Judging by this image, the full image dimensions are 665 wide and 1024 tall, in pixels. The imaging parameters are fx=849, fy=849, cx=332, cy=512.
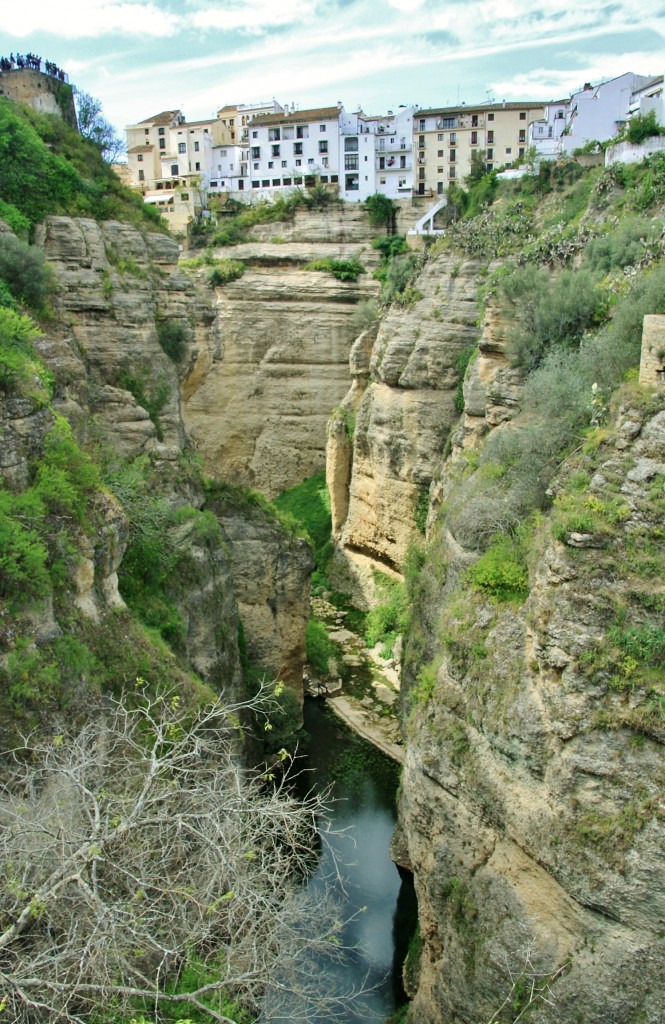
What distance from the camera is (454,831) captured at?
11.4 m

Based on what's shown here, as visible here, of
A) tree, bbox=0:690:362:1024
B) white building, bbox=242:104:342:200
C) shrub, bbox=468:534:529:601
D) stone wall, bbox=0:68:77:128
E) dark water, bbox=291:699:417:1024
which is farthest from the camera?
white building, bbox=242:104:342:200

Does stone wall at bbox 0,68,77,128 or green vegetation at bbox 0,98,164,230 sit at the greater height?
stone wall at bbox 0,68,77,128

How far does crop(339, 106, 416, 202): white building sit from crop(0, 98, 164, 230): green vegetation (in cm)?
2359

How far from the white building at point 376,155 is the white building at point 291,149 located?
0.58 metres

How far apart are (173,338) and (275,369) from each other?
57.1ft

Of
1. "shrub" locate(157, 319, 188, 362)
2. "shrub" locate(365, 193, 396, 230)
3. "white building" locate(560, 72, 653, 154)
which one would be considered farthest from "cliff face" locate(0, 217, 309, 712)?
"shrub" locate(365, 193, 396, 230)

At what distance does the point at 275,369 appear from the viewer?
122ft

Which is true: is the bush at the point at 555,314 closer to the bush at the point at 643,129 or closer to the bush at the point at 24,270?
the bush at the point at 24,270

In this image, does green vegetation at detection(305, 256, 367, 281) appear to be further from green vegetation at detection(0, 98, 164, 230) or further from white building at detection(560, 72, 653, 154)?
green vegetation at detection(0, 98, 164, 230)

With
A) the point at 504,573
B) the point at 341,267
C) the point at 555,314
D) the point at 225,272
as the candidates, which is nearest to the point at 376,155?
the point at 341,267

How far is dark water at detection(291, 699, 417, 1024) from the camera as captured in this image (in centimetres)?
1491

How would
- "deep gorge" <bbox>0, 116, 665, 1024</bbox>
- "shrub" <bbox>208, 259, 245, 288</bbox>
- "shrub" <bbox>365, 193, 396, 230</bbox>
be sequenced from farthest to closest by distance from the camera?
1. "shrub" <bbox>365, 193, 396, 230</bbox>
2. "shrub" <bbox>208, 259, 245, 288</bbox>
3. "deep gorge" <bbox>0, 116, 665, 1024</bbox>

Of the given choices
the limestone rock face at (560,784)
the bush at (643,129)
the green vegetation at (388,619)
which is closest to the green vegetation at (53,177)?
the limestone rock face at (560,784)

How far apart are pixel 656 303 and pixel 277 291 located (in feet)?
84.4
